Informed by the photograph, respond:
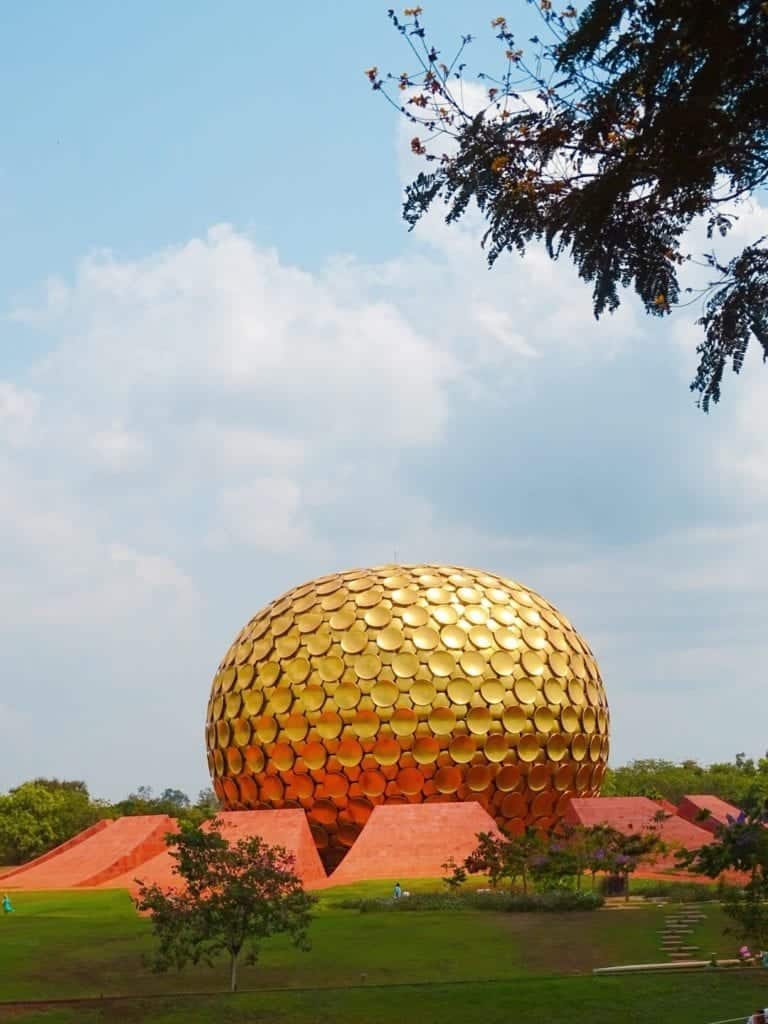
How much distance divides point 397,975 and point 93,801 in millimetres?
50921

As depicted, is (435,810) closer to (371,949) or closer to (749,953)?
(371,949)

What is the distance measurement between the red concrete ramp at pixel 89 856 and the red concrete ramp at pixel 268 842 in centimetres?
85

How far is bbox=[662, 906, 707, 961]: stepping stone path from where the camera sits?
1725 centimetres

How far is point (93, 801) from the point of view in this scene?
63.7m

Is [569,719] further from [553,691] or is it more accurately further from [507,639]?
[507,639]

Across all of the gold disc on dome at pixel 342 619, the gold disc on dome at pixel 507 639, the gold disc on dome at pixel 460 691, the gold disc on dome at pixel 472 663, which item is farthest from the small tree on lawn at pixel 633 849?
the gold disc on dome at pixel 342 619

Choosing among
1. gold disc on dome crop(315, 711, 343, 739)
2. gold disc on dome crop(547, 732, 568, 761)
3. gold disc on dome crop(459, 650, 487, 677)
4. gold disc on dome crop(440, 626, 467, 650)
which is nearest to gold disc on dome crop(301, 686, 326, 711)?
gold disc on dome crop(315, 711, 343, 739)

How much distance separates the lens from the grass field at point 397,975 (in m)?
13.3

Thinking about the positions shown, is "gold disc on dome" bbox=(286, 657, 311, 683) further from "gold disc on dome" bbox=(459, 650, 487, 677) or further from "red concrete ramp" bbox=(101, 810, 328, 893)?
"gold disc on dome" bbox=(459, 650, 487, 677)

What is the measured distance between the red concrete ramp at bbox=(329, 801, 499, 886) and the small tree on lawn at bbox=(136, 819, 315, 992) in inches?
466

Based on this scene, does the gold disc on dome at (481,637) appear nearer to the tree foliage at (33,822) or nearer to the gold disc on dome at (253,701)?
the gold disc on dome at (253,701)

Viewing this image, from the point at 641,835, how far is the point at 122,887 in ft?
40.6

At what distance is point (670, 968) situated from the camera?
51.4ft

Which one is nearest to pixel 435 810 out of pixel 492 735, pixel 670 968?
pixel 492 735
